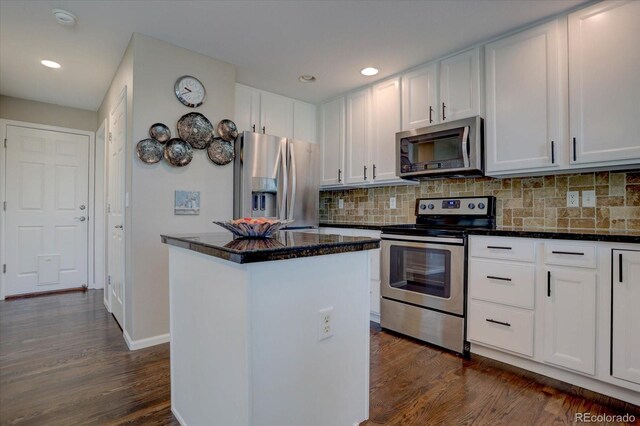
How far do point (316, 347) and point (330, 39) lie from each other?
90.4 inches

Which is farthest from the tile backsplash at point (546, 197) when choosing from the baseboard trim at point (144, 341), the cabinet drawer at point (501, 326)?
the baseboard trim at point (144, 341)

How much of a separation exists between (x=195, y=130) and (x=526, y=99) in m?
2.54

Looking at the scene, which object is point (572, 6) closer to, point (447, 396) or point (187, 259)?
point (447, 396)

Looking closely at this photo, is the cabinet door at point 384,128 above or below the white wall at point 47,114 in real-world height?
below

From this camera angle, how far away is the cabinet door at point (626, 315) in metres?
1.79

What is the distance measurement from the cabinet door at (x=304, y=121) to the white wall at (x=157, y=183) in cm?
Result: 119

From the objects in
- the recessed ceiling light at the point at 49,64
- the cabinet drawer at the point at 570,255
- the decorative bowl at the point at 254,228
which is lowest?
the cabinet drawer at the point at 570,255

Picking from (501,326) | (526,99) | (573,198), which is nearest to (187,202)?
(501,326)

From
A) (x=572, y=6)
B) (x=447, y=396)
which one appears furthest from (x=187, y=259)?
(x=572, y=6)

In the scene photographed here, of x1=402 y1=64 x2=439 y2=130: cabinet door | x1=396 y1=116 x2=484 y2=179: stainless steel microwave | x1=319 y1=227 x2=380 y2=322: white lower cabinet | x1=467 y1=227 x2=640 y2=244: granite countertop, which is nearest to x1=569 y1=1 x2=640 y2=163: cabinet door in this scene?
x1=467 y1=227 x2=640 y2=244: granite countertop

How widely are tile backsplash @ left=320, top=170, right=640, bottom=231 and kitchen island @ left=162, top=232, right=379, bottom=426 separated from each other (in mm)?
1778

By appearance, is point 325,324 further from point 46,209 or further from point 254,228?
point 46,209

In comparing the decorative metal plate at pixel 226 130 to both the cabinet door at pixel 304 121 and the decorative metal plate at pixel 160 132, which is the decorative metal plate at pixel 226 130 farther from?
the cabinet door at pixel 304 121

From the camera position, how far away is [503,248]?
228 centimetres
